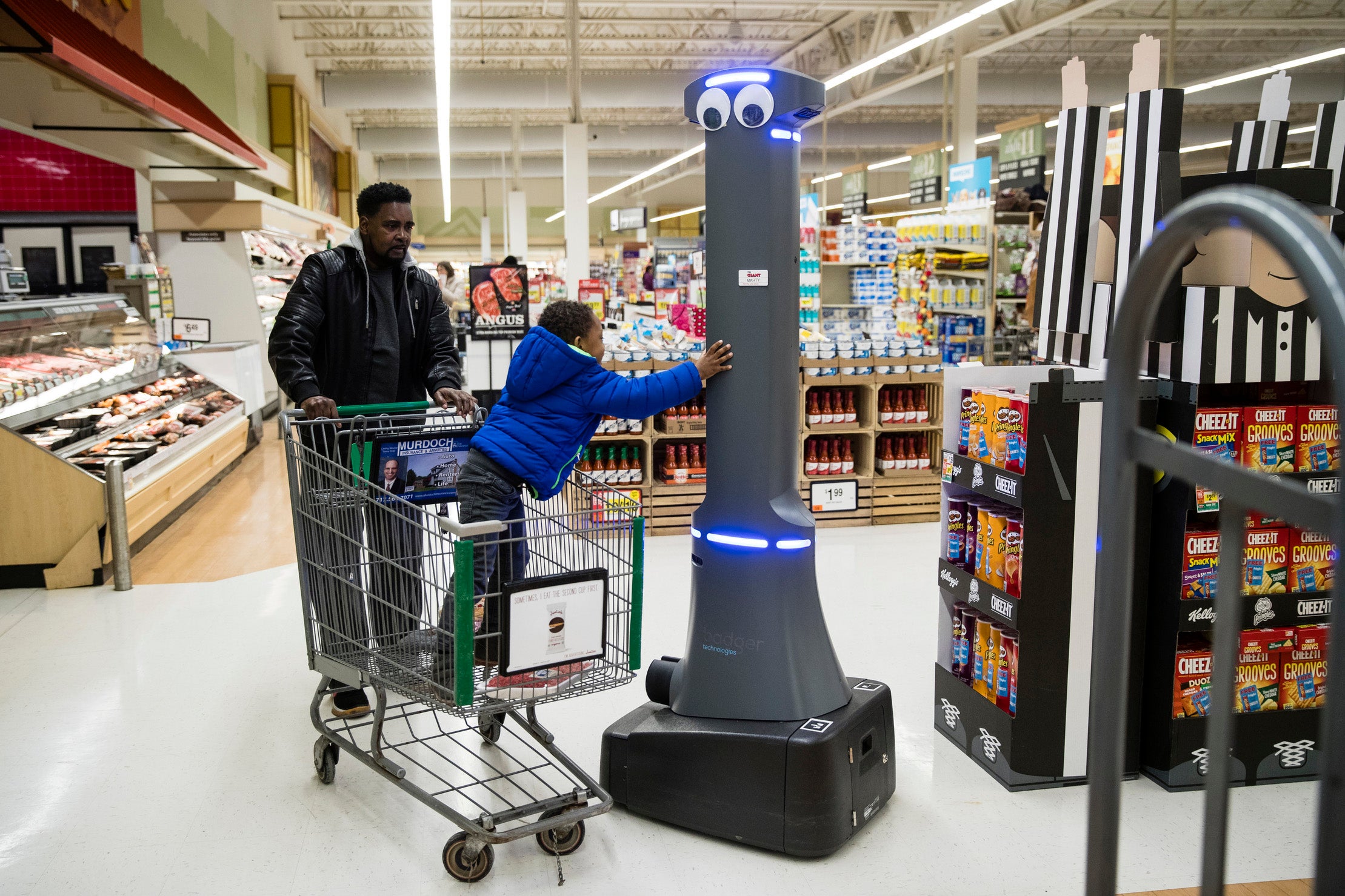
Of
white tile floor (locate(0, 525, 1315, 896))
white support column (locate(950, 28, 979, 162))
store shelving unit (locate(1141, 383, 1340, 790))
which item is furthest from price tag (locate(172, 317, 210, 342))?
white support column (locate(950, 28, 979, 162))

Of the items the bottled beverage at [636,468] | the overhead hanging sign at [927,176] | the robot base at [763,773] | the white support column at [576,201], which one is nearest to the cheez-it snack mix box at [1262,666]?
the robot base at [763,773]

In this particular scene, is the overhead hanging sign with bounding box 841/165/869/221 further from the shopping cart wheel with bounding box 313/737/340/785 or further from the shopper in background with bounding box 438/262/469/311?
the shopping cart wheel with bounding box 313/737/340/785

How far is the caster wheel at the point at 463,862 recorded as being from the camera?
2572 mm

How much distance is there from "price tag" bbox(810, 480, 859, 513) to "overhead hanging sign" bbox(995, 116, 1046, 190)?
6628 millimetres

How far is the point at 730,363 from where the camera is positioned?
2.81m

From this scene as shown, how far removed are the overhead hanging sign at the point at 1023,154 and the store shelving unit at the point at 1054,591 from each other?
9.21 metres

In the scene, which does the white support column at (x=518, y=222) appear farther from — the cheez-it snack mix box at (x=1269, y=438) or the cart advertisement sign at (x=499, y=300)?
the cheez-it snack mix box at (x=1269, y=438)

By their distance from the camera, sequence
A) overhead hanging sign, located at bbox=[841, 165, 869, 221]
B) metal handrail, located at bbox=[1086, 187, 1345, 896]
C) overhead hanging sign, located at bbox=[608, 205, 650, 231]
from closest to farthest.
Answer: metal handrail, located at bbox=[1086, 187, 1345, 896] < overhead hanging sign, located at bbox=[841, 165, 869, 221] < overhead hanging sign, located at bbox=[608, 205, 650, 231]

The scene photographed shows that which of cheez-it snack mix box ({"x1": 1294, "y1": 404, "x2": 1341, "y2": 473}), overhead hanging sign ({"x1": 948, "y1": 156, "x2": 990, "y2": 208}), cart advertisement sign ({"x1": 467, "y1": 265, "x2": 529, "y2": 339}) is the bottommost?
cheez-it snack mix box ({"x1": 1294, "y1": 404, "x2": 1341, "y2": 473})

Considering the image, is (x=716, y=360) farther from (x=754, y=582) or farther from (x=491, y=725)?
(x=491, y=725)

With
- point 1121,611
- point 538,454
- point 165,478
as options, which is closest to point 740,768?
point 538,454

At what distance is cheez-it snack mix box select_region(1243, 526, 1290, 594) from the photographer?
3.07 m

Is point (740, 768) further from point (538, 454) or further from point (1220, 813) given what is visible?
point (1220, 813)

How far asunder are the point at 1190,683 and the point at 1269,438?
787 millimetres
